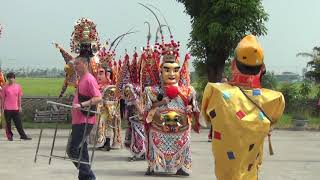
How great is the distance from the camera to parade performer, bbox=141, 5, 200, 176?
1013cm

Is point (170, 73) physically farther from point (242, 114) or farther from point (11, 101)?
point (11, 101)

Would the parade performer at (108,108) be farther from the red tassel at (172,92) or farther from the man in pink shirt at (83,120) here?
the man in pink shirt at (83,120)

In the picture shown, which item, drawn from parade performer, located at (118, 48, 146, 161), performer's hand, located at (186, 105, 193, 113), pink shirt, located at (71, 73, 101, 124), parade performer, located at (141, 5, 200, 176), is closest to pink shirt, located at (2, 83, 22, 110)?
parade performer, located at (118, 48, 146, 161)

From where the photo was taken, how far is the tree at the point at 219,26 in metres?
22.9

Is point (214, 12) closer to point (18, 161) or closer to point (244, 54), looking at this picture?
point (18, 161)

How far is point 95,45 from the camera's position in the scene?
1345 centimetres

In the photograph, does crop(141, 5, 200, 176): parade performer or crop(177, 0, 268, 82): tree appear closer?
crop(141, 5, 200, 176): parade performer

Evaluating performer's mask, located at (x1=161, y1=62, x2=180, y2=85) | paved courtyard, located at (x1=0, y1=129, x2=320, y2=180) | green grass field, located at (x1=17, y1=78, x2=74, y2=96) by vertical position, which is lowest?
green grass field, located at (x1=17, y1=78, x2=74, y2=96)

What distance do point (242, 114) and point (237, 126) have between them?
13 centimetres

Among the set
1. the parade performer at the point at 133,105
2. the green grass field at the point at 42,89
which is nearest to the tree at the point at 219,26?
the green grass field at the point at 42,89

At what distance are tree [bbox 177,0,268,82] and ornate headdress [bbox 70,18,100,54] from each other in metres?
9.89

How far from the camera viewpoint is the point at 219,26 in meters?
22.8

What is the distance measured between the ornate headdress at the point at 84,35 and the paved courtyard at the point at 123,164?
2311 mm

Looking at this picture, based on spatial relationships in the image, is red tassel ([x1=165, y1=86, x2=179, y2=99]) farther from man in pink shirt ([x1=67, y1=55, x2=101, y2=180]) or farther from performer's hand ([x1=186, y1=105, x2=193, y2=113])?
man in pink shirt ([x1=67, y1=55, x2=101, y2=180])
